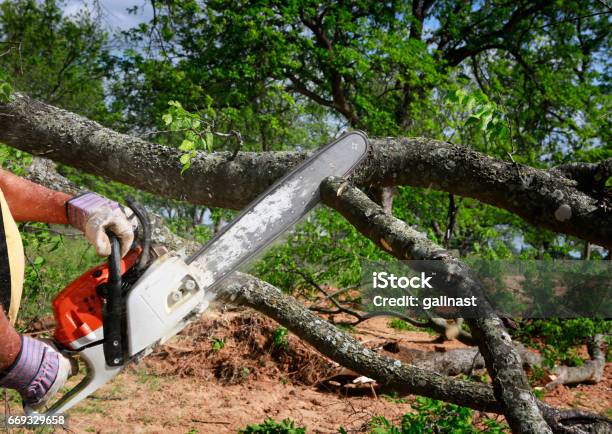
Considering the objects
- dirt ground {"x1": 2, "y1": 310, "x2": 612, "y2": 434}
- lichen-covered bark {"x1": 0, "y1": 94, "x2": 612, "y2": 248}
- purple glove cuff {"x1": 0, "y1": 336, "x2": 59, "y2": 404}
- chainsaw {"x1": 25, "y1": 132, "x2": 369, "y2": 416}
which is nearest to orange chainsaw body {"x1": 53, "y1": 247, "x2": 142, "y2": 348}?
chainsaw {"x1": 25, "y1": 132, "x2": 369, "y2": 416}

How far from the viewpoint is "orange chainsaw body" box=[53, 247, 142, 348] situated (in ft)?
5.26

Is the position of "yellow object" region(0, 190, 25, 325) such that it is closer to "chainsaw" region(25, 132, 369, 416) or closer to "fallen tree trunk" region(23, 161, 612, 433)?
"chainsaw" region(25, 132, 369, 416)

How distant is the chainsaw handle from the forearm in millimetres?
183

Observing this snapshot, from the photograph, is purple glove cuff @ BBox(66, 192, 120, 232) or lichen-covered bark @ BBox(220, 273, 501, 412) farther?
lichen-covered bark @ BBox(220, 273, 501, 412)

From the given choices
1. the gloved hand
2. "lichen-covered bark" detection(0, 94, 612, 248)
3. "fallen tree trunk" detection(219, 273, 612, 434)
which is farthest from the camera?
"fallen tree trunk" detection(219, 273, 612, 434)

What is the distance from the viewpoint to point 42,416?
160 centimetres

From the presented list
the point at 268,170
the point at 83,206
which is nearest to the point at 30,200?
the point at 83,206

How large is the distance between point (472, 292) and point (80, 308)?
1.30 m

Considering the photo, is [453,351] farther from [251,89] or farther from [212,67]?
[212,67]

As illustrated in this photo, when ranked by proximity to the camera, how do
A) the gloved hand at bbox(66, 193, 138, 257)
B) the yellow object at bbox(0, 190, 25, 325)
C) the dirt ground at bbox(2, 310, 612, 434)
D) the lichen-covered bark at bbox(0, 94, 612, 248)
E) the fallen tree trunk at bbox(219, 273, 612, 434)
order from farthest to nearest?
1. the dirt ground at bbox(2, 310, 612, 434)
2. the fallen tree trunk at bbox(219, 273, 612, 434)
3. the lichen-covered bark at bbox(0, 94, 612, 248)
4. the gloved hand at bbox(66, 193, 138, 257)
5. the yellow object at bbox(0, 190, 25, 325)

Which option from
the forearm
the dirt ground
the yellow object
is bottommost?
the dirt ground

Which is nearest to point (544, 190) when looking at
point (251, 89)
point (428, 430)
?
point (428, 430)

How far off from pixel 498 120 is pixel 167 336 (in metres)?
1.51

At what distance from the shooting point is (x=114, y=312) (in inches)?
61.9
